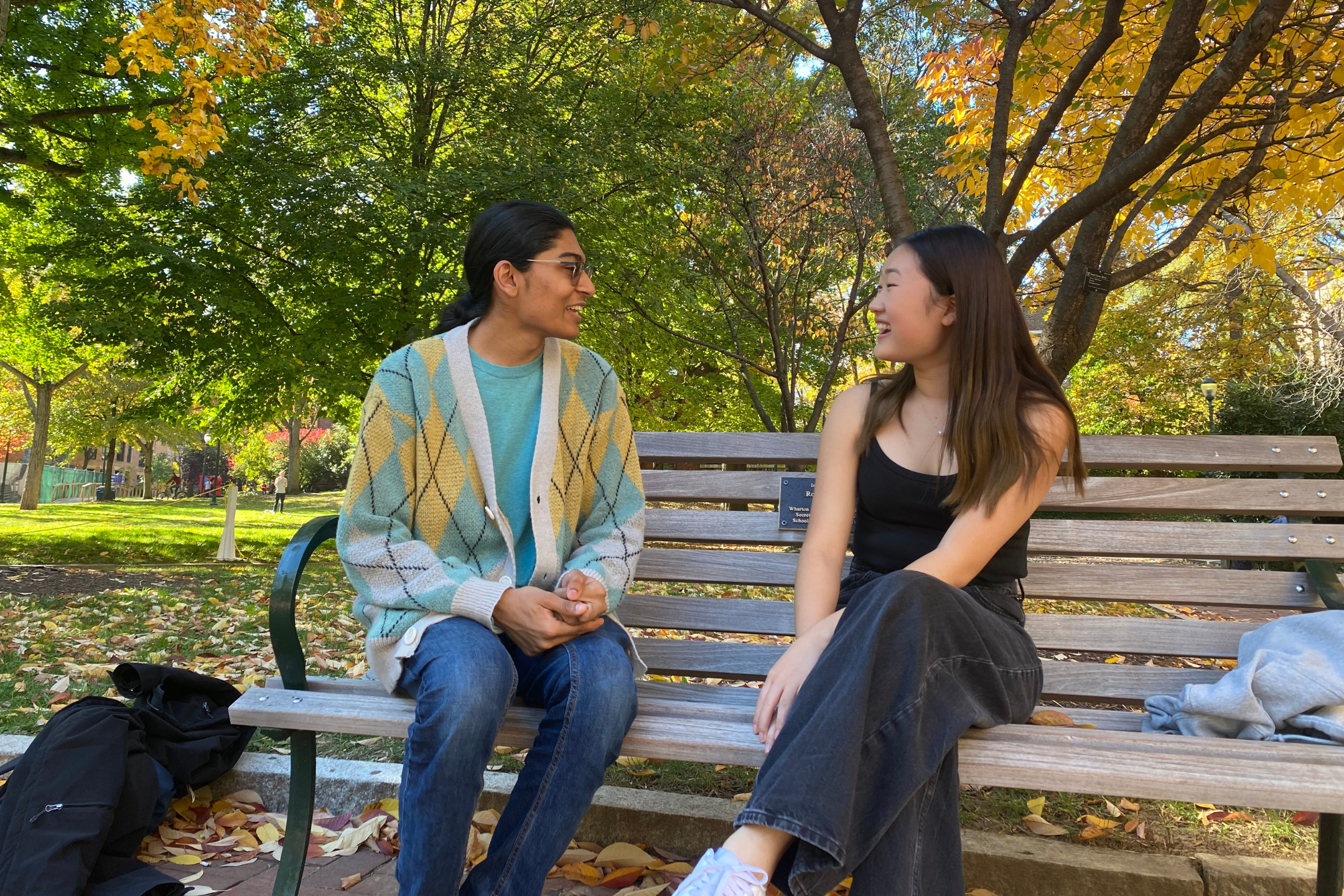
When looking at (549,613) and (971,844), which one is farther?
(971,844)

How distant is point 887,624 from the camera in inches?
74.2

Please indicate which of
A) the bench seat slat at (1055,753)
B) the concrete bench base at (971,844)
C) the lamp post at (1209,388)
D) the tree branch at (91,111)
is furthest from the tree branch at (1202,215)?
the lamp post at (1209,388)

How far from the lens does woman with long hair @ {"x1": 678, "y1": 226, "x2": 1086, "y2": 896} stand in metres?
1.72

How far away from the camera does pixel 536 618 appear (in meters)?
2.25

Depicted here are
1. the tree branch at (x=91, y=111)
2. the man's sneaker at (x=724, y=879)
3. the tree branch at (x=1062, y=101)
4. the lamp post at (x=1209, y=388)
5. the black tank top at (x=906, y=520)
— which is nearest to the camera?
the man's sneaker at (x=724, y=879)

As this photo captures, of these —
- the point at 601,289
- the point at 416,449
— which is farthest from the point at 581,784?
the point at 601,289

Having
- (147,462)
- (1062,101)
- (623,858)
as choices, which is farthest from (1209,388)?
(147,462)

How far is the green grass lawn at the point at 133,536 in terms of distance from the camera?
11.0 metres

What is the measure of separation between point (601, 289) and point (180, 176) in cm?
453

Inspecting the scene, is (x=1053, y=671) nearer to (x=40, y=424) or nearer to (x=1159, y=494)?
(x=1159, y=494)

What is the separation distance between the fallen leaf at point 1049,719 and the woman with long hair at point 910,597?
0.10 m

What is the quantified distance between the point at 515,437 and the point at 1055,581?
169 cm

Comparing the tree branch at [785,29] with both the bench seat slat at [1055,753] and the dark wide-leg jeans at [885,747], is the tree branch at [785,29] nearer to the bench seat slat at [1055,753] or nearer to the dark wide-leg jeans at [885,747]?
the dark wide-leg jeans at [885,747]

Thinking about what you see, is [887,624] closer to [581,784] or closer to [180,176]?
[581,784]
